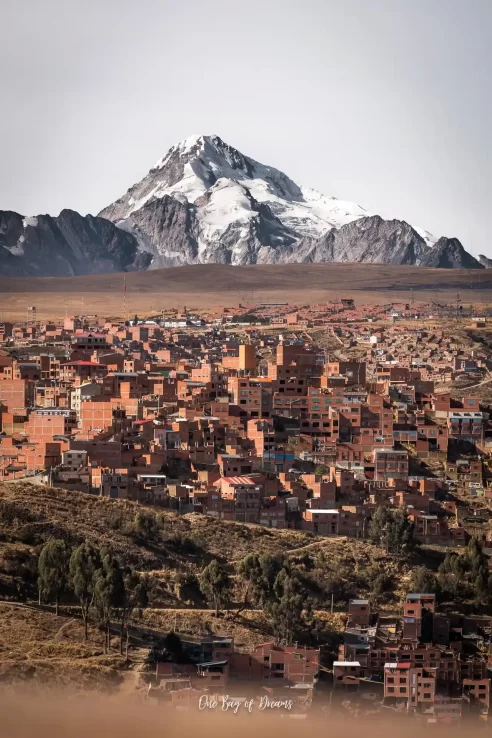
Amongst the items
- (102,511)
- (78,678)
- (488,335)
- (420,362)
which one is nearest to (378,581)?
(102,511)

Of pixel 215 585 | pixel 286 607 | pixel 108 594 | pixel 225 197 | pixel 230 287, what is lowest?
pixel 286 607

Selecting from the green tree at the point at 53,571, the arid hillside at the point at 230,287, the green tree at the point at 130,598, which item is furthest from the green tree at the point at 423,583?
the arid hillside at the point at 230,287

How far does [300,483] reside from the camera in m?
20.0

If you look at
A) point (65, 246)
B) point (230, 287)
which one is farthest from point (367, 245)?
point (230, 287)

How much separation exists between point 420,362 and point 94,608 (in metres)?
24.8

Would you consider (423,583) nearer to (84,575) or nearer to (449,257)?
(84,575)

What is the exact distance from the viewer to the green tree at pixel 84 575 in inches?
538

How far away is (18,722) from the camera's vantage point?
1.74 m

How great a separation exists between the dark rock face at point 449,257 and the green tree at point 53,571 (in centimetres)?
9227

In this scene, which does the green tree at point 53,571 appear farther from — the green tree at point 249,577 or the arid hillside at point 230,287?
the arid hillside at point 230,287

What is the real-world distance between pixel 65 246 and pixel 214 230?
1402cm

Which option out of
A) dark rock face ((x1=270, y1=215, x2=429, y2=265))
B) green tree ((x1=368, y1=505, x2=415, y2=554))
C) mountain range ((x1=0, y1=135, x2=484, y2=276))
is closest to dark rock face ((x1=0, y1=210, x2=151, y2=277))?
mountain range ((x1=0, y1=135, x2=484, y2=276))

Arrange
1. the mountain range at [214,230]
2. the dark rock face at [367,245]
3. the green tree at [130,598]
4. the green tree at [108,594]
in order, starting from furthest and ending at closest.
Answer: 1. the mountain range at [214,230]
2. the dark rock face at [367,245]
3. the green tree at [130,598]
4. the green tree at [108,594]

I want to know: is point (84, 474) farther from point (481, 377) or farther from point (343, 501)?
point (481, 377)
